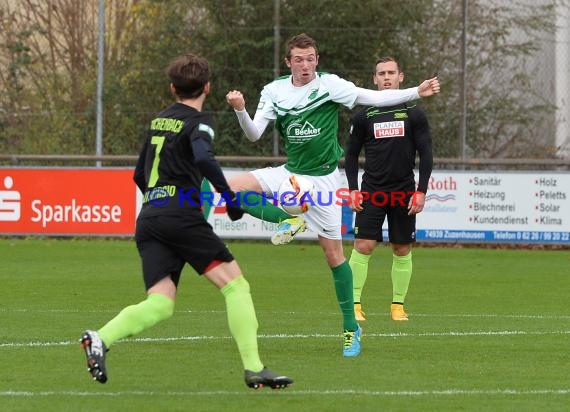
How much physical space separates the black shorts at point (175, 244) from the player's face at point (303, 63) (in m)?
2.32

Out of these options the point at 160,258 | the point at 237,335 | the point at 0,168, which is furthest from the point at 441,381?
the point at 0,168

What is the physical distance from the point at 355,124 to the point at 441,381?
4452mm

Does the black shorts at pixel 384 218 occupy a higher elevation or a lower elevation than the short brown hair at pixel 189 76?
lower

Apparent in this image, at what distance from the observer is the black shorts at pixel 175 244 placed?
291 inches

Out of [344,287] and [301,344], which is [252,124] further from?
[301,344]

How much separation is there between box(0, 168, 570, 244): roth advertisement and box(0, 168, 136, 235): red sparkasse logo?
0.02m

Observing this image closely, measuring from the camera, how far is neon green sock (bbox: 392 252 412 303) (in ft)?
38.7

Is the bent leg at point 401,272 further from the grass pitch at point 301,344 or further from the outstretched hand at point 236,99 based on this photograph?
the outstretched hand at point 236,99

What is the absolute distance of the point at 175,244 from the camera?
7.44 meters

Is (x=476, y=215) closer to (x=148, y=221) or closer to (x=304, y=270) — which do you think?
(x=304, y=270)

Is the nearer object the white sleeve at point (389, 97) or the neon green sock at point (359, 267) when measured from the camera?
the white sleeve at point (389, 97)

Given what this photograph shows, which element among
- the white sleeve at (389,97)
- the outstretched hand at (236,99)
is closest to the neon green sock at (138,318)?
the outstretched hand at (236,99)

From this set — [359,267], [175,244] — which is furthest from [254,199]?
[175,244]

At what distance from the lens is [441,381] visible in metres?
8.01
